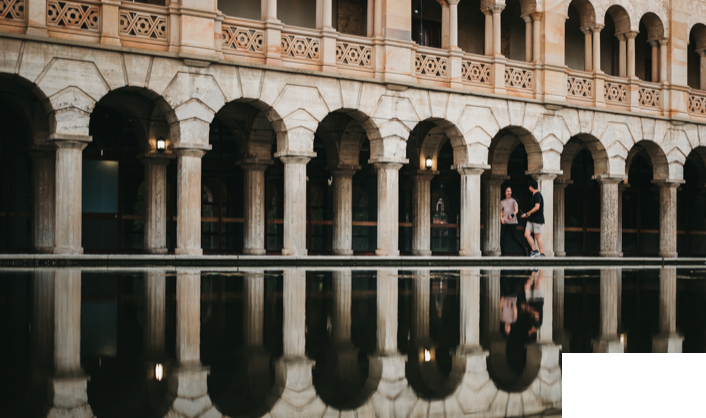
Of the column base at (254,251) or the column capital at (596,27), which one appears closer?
the column base at (254,251)

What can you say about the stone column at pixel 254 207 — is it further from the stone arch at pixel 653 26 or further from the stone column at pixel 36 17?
the stone arch at pixel 653 26

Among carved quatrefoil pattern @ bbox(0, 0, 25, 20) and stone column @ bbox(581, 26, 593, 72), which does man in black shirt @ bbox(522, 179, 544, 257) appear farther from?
carved quatrefoil pattern @ bbox(0, 0, 25, 20)

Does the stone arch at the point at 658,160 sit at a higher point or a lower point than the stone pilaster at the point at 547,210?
higher

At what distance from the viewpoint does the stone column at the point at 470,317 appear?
4855 millimetres

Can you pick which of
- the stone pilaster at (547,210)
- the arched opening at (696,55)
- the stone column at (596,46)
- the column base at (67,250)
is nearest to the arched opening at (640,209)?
the arched opening at (696,55)

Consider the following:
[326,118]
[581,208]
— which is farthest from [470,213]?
[581,208]

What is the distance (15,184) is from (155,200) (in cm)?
361

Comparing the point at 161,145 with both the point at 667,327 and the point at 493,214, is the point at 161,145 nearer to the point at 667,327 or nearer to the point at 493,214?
the point at 493,214

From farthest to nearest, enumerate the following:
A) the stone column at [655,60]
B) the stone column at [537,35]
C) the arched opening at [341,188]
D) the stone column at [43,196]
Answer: the stone column at [655,60]
the stone column at [537,35]
the arched opening at [341,188]
the stone column at [43,196]

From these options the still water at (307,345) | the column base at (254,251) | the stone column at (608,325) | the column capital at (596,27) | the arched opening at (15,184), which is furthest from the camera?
the column capital at (596,27)

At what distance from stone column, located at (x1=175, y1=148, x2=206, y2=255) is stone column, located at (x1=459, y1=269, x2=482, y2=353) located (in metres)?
7.57

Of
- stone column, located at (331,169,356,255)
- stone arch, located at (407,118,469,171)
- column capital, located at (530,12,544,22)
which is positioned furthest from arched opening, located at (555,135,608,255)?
stone column, located at (331,169,356,255)

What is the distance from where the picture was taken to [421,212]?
74.6 feet

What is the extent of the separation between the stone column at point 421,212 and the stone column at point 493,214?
2687 millimetres
